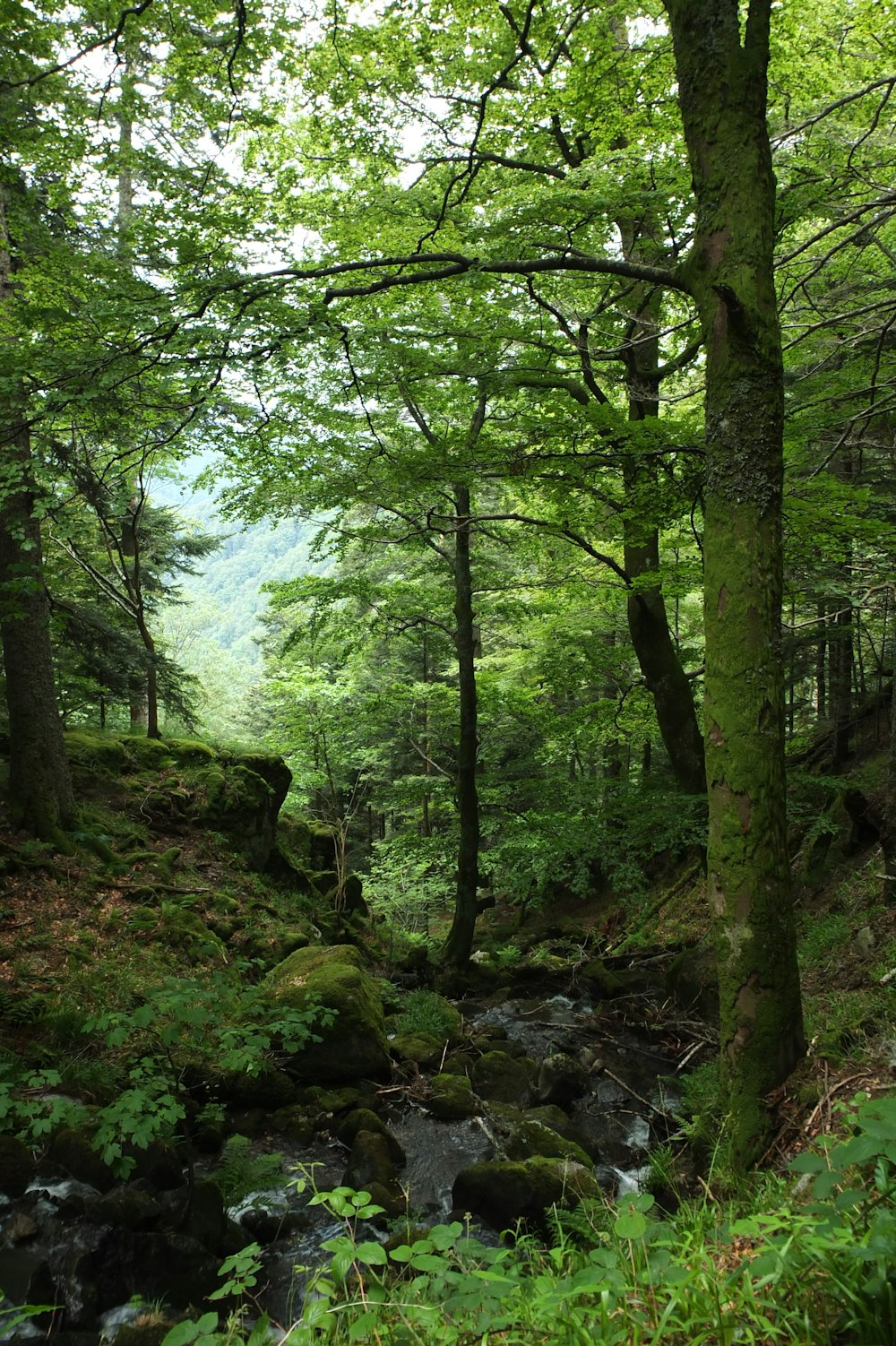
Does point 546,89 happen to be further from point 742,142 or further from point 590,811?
point 590,811

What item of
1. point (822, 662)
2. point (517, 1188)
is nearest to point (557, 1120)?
point (517, 1188)

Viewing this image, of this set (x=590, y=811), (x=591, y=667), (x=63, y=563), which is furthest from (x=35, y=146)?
(x=590, y=811)

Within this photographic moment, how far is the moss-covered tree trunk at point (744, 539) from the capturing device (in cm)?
347

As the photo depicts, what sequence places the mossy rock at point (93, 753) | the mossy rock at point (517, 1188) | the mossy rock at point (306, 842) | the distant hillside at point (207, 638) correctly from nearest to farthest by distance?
the mossy rock at point (517, 1188) < the mossy rock at point (93, 753) < the distant hillside at point (207, 638) < the mossy rock at point (306, 842)

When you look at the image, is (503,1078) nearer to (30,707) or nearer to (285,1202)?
(285,1202)

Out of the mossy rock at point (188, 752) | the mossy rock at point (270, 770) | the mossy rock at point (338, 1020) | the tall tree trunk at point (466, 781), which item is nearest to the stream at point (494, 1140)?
the mossy rock at point (338, 1020)

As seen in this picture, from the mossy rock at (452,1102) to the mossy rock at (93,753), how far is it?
6766 millimetres

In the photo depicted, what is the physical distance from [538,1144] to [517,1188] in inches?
34.0

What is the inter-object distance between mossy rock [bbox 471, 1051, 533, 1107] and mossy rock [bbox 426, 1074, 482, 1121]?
367 mm

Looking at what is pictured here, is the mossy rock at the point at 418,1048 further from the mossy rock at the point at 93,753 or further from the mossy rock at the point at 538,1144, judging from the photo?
the mossy rock at the point at 93,753

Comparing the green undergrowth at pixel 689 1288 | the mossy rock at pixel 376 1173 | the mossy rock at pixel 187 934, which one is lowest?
the mossy rock at pixel 376 1173

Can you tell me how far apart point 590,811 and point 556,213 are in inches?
339

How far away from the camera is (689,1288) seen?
1802 millimetres

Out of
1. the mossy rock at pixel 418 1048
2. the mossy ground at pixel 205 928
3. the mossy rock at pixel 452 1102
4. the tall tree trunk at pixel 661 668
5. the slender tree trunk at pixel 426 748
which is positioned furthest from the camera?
the slender tree trunk at pixel 426 748
